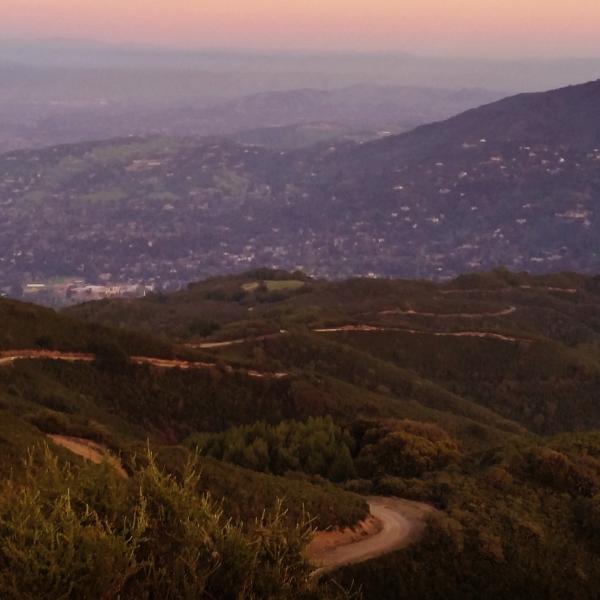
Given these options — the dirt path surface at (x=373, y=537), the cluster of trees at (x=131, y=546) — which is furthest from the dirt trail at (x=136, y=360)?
the cluster of trees at (x=131, y=546)

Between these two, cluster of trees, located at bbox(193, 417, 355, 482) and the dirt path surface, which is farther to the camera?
cluster of trees, located at bbox(193, 417, 355, 482)

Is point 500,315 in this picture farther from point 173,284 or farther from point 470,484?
point 173,284

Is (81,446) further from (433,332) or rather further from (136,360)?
(433,332)

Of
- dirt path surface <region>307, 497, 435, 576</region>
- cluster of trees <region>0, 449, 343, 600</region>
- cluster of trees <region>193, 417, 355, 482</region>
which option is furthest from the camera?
cluster of trees <region>193, 417, 355, 482</region>

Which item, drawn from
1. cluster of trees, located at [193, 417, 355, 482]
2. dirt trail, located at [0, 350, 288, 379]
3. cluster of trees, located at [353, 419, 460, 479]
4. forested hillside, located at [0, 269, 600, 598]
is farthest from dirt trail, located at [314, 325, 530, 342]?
cluster of trees, located at [353, 419, 460, 479]

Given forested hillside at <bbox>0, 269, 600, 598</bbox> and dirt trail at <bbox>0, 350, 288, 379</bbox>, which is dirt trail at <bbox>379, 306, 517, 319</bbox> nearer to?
forested hillside at <bbox>0, 269, 600, 598</bbox>

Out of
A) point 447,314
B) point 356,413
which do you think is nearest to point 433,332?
point 447,314
